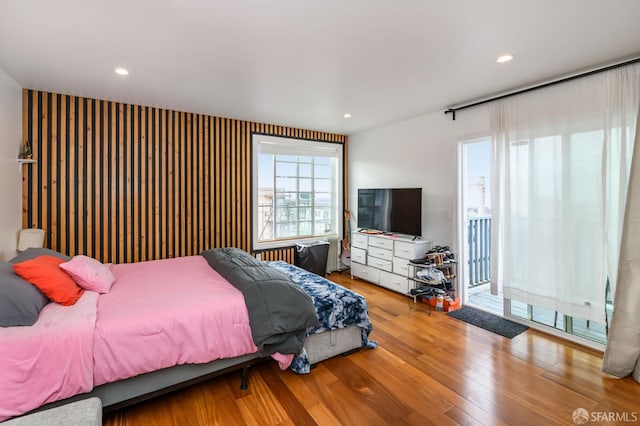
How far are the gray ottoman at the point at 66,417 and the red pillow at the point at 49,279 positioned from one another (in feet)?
3.05

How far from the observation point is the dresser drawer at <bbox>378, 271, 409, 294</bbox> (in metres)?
4.29

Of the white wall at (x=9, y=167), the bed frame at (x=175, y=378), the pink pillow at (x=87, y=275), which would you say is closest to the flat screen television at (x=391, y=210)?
the bed frame at (x=175, y=378)

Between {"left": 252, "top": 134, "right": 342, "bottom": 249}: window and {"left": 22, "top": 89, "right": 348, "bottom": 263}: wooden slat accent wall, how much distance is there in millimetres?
241

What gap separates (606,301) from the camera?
8.98ft

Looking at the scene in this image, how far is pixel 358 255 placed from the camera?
5.20 m

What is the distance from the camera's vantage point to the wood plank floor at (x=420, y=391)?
198 centimetres

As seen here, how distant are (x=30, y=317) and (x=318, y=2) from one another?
2.60m

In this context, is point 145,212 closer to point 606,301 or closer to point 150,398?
point 150,398

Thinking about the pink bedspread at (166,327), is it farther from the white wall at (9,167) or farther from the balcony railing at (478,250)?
the balcony railing at (478,250)

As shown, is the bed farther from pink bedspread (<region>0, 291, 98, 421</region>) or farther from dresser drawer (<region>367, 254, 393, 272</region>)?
dresser drawer (<region>367, 254, 393, 272</region>)

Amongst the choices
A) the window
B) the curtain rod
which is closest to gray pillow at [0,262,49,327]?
the window

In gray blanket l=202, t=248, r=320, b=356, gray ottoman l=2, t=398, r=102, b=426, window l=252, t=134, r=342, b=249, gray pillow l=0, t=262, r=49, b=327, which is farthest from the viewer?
window l=252, t=134, r=342, b=249

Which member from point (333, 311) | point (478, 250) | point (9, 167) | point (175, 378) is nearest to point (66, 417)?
point (175, 378)

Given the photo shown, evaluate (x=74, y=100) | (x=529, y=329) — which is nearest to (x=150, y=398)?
(x=74, y=100)
